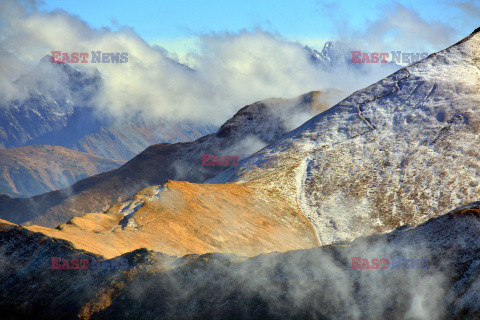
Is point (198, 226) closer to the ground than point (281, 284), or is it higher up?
higher up

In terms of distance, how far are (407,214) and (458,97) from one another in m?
22.0

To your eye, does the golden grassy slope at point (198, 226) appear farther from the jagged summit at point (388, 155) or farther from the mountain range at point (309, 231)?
the jagged summit at point (388, 155)

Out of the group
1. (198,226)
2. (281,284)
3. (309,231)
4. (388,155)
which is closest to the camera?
(281,284)

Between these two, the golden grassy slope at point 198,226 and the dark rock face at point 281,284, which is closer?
the dark rock face at point 281,284

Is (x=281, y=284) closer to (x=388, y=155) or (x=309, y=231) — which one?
(x=309, y=231)

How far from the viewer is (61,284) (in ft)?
70.1

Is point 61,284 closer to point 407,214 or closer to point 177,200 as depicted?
point 177,200

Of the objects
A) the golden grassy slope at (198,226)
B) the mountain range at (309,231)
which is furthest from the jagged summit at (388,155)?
the golden grassy slope at (198,226)

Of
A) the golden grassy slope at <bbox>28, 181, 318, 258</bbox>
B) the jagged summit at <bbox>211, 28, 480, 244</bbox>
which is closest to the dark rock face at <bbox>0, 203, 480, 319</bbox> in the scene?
the golden grassy slope at <bbox>28, 181, 318, 258</bbox>

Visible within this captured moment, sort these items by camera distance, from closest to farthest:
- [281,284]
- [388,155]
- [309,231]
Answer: [281,284] → [309,231] → [388,155]

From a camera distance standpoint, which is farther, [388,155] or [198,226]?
[388,155]

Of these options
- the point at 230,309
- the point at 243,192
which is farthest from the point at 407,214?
the point at 230,309

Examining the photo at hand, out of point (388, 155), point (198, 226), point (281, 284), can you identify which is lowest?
point (281, 284)

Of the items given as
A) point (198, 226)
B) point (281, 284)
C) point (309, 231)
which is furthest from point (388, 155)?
point (281, 284)
